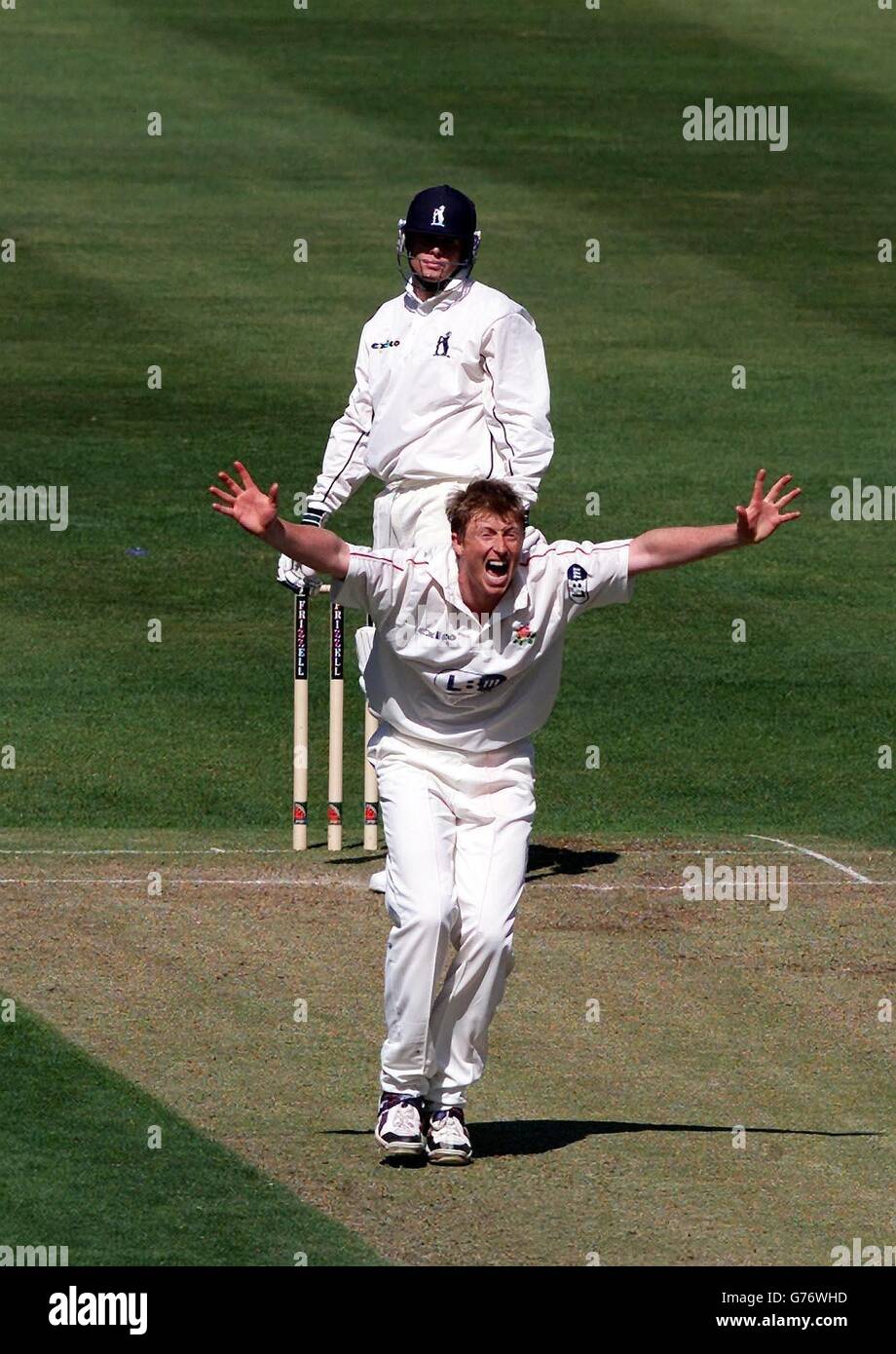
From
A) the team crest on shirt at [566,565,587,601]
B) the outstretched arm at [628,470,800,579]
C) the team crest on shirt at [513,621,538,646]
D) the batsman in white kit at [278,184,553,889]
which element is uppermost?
the batsman in white kit at [278,184,553,889]

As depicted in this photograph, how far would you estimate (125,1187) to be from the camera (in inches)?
283

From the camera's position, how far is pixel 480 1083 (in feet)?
27.4

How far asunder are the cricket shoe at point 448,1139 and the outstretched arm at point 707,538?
1.68 m

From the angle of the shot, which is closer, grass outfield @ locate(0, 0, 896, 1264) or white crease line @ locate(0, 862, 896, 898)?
grass outfield @ locate(0, 0, 896, 1264)

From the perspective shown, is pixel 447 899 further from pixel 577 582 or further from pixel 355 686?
pixel 355 686

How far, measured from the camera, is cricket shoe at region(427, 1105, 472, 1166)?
24.2ft

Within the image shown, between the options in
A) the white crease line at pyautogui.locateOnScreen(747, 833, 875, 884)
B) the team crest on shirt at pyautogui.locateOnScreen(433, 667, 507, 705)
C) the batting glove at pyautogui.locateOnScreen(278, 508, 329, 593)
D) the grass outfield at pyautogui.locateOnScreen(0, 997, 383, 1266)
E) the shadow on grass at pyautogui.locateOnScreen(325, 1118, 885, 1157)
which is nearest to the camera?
the grass outfield at pyautogui.locateOnScreen(0, 997, 383, 1266)

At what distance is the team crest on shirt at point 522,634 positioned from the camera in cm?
747

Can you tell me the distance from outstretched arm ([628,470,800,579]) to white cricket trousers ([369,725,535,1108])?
0.70m

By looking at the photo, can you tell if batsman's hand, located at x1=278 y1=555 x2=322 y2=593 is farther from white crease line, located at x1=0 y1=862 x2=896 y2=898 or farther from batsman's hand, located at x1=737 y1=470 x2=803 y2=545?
batsman's hand, located at x1=737 y1=470 x2=803 y2=545

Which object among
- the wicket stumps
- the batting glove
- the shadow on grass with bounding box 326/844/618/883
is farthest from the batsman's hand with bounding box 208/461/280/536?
the wicket stumps

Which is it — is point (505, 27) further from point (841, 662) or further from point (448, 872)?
point (448, 872)

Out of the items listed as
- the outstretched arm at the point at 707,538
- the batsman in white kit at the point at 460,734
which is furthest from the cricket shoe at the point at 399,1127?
the outstretched arm at the point at 707,538
